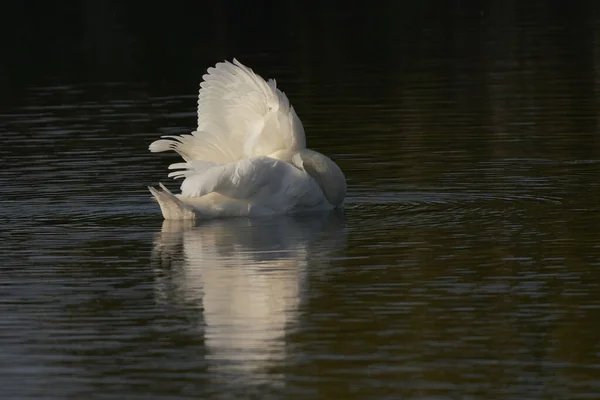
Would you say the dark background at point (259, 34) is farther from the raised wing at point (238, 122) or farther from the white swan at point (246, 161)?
the white swan at point (246, 161)

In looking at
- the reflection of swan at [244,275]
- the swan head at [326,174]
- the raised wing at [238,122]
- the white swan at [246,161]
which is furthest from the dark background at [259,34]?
the reflection of swan at [244,275]

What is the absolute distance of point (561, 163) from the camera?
18.2m

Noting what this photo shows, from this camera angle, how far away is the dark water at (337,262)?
9.70 metres

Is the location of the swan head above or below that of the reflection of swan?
above

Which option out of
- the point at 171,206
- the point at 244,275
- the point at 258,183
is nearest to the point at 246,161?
the point at 258,183

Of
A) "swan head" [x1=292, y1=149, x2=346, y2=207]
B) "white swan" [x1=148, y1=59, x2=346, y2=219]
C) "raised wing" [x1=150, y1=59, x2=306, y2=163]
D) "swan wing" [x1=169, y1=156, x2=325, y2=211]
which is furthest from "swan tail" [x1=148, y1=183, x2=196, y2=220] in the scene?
"swan head" [x1=292, y1=149, x2=346, y2=207]

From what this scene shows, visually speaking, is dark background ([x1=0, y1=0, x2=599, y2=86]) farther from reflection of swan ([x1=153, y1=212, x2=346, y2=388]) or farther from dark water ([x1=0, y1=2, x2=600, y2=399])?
reflection of swan ([x1=153, y1=212, x2=346, y2=388])

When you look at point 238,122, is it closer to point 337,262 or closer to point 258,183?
point 258,183

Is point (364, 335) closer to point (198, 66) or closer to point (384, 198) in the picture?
point (384, 198)

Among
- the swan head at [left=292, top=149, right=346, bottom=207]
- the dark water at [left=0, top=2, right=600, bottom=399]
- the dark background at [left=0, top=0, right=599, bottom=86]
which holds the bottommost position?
the dark water at [left=0, top=2, right=600, bottom=399]

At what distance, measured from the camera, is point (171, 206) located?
15344 mm

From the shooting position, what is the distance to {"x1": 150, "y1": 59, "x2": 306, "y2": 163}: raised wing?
16438 millimetres

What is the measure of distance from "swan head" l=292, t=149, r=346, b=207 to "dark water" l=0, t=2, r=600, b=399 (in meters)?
0.21

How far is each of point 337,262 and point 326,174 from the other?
116 inches
